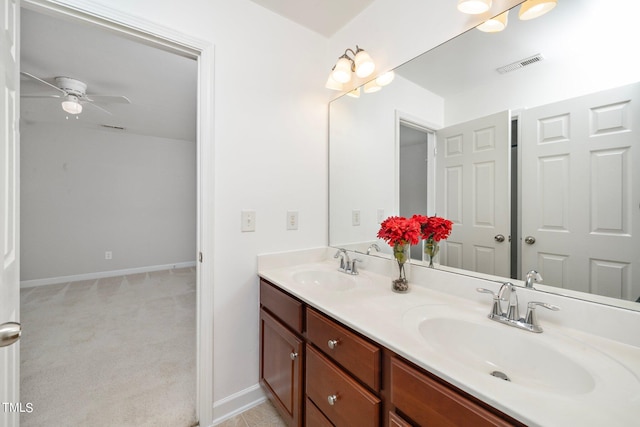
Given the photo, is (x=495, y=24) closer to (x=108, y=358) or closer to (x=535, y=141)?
(x=535, y=141)

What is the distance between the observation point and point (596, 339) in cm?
79

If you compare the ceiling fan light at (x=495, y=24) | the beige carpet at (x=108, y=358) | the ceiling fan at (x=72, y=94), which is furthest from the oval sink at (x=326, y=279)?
the ceiling fan at (x=72, y=94)

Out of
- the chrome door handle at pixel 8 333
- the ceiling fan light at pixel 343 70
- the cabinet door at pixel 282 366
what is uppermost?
the ceiling fan light at pixel 343 70

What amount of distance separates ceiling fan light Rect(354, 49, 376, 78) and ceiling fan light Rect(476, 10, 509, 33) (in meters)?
0.59

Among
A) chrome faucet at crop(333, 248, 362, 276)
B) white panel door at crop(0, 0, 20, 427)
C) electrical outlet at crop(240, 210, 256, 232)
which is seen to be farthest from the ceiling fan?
chrome faucet at crop(333, 248, 362, 276)

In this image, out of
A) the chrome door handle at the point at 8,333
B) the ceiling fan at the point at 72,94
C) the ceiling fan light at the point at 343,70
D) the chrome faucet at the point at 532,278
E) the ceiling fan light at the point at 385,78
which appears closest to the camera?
the chrome door handle at the point at 8,333

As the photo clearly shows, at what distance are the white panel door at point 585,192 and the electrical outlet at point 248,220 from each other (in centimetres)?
134

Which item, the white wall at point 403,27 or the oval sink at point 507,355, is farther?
the white wall at point 403,27

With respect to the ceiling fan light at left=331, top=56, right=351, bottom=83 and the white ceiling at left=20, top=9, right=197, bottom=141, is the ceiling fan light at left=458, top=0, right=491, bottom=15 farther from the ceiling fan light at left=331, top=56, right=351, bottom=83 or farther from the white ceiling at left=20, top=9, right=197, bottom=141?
the white ceiling at left=20, top=9, right=197, bottom=141

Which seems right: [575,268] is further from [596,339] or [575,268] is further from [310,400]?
[310,400]

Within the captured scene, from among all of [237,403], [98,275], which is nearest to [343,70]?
[237,403]

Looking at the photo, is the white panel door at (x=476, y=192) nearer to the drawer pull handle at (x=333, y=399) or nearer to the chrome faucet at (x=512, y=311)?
the chrome faucet at (x=512, y=311)

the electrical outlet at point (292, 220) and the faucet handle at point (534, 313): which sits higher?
the electrical outlet at point (292, 220)

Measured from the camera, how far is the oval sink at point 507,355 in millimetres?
686
